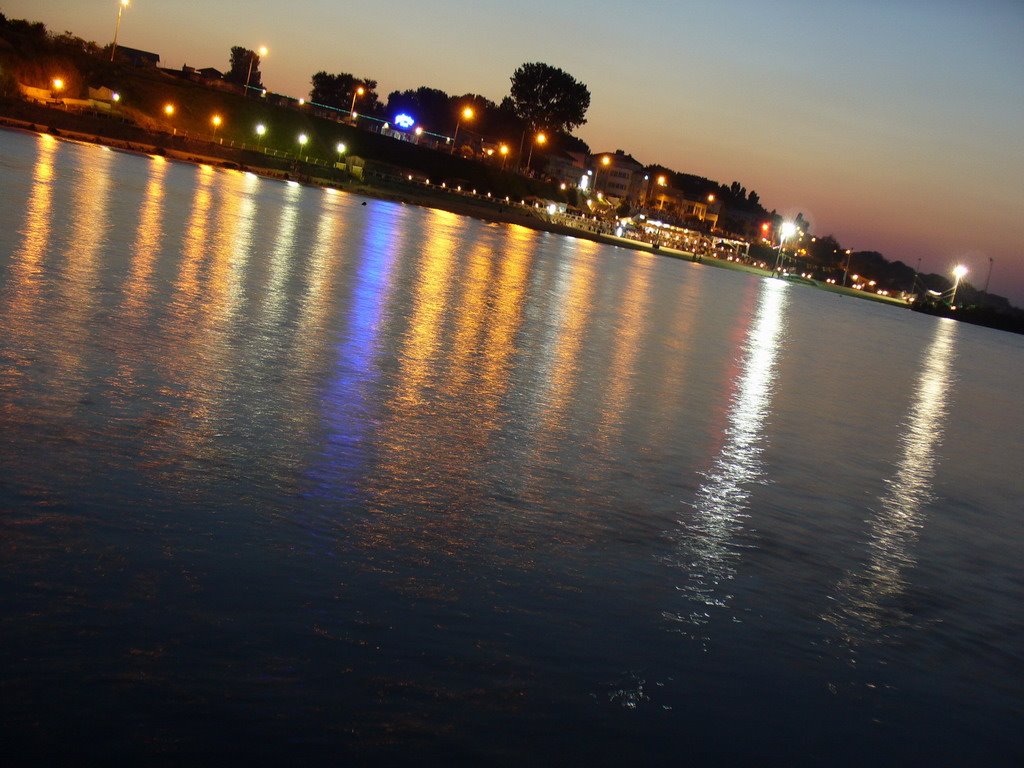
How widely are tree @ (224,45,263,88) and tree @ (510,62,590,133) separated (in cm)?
3521

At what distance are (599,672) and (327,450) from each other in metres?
2.87

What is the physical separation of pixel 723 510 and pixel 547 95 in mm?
115852

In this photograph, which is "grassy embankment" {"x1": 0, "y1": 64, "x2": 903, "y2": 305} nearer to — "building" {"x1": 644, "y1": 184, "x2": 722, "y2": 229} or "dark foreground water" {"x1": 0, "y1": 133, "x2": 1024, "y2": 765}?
"building" {"x1": 644, "y1": 184, "x2": 722, "y2": 229}

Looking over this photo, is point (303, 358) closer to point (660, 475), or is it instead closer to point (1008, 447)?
point (660, 475)

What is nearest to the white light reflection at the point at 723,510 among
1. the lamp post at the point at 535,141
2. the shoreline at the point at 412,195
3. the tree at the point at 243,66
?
the shoreline at the point at 412,195

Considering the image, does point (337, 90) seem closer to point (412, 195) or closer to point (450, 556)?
point (412, 195)

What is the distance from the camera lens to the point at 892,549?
6.43 m

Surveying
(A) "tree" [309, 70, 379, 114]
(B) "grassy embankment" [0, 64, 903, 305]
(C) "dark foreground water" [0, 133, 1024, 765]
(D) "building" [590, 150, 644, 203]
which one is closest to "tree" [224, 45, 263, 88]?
(A) "tree" [309, 70, 379, 114]

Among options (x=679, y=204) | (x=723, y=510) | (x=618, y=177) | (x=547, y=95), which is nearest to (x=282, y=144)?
(x=547, y=95)

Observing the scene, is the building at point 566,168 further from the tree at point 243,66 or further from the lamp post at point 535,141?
the tree at point 243,66

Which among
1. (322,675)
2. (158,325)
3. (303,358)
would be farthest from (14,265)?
(322,675)

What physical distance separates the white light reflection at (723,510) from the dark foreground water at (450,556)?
34mm

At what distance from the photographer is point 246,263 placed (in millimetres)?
15633

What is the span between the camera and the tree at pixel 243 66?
128m
